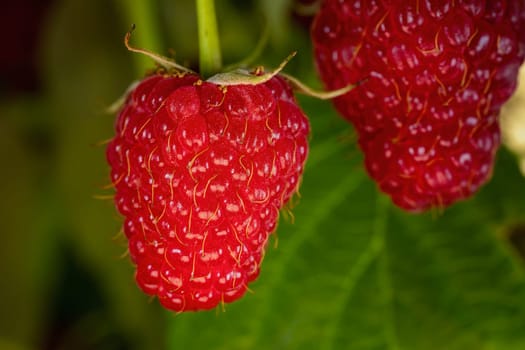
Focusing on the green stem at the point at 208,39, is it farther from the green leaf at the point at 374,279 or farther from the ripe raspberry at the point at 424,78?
the green leaf at the point at 374,279

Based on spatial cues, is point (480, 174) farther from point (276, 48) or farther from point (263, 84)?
point (276, 48)

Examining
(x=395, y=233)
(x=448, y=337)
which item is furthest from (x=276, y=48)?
(x=448, y=337)

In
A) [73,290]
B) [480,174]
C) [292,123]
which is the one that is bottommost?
[73,290]

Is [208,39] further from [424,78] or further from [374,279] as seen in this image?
[374,279]

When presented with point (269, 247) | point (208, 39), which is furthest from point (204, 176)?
point (269, 247)

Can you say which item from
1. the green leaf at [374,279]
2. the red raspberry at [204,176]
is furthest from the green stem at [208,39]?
the green leaf at [374,279]

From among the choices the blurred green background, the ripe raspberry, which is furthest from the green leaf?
the ripe raspberry

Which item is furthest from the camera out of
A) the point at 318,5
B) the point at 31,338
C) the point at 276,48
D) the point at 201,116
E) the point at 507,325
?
the point at 31,338

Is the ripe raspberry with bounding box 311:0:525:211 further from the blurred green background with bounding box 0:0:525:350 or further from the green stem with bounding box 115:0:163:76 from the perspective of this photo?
the green stem with bounding box 115:0:163:76
